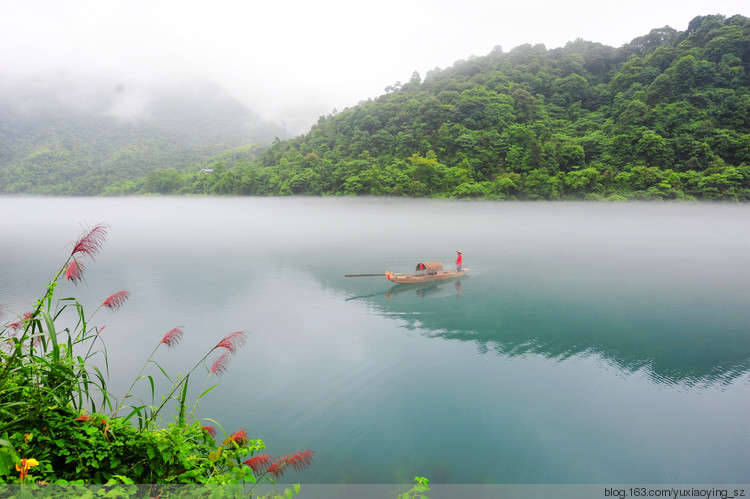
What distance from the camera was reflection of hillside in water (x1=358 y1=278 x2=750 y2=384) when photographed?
37.3 ft

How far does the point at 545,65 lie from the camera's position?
73938mm

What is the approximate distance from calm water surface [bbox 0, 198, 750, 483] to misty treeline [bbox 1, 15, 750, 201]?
2205 cm

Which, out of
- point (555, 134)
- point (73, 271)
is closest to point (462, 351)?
point (73, 271)

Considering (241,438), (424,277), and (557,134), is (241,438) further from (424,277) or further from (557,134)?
(557,134)

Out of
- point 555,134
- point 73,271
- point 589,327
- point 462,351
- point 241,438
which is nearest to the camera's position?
point 73,271

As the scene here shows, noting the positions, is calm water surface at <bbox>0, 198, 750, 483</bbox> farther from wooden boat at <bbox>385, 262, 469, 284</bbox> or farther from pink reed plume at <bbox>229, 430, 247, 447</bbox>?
pink reed plume at <bbox>229, 430, 247, 447</bbox>

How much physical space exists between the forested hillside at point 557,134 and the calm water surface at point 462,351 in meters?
22.0

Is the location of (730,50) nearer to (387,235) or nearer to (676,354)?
(387,235)

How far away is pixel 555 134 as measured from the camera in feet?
189

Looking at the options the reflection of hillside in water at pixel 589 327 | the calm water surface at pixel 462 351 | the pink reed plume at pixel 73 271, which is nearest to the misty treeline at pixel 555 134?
the calm water surface at pixel 462 351

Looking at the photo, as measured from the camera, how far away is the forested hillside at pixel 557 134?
48.3 metres

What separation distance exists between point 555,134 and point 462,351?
5761 cm

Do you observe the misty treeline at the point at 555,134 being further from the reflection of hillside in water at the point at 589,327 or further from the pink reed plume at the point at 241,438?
the pink reed plume at the point at 241,438

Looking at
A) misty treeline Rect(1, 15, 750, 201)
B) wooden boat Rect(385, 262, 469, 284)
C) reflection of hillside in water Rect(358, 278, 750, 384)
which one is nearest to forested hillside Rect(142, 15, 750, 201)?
misty treeline Rect(1, 15, 750, 201)
